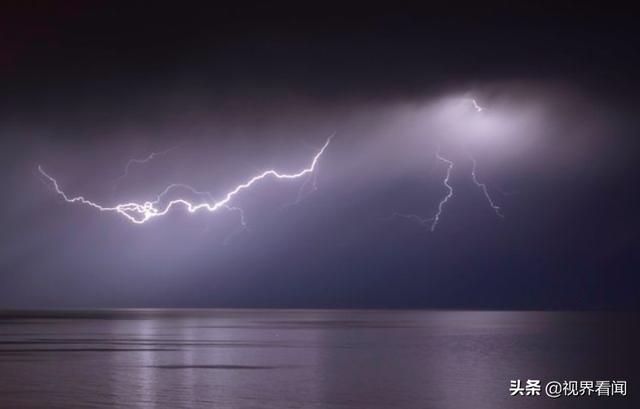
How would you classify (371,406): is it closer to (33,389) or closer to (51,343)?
(33,389)

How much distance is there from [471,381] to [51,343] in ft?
60.1

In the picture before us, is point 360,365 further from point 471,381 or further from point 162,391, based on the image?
point 162,391

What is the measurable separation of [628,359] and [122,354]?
13.8 m

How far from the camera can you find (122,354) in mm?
24672

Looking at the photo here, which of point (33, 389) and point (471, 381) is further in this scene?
point (471, 381)

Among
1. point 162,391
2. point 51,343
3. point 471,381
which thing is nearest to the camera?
point 162,391

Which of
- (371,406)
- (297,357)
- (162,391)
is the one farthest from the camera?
(297,357)

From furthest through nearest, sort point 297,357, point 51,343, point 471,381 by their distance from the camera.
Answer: point 51,343, point 297,357, point 471,381

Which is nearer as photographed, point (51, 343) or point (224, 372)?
point (224, 372)

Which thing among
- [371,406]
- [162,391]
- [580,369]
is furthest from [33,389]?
[580,369]

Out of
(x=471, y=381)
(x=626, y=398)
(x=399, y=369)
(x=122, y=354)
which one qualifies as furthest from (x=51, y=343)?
(x=626, y=398)

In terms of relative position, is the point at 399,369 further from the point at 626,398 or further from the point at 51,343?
the point at 51,343

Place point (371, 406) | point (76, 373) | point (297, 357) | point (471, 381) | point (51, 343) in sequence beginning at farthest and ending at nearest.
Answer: point (51, 343) < point (297, 357) < point (76, 373) < point (471, 381) < point (371, 406)

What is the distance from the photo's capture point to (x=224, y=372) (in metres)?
19.0
